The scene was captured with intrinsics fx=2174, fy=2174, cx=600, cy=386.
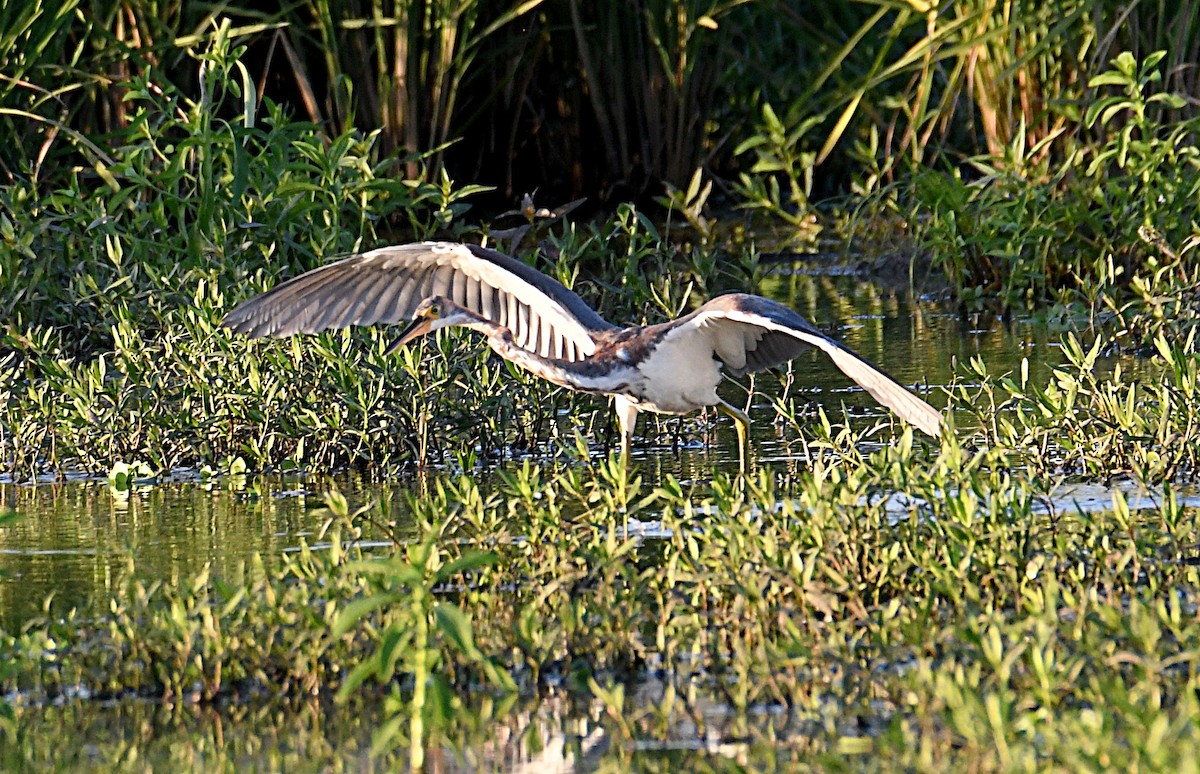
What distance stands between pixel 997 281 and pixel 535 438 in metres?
3.35

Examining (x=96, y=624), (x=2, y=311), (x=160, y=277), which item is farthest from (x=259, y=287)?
(x=96, y=624)

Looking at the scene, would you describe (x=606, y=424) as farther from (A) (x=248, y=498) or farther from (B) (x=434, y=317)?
(A) (x=248, y=498)

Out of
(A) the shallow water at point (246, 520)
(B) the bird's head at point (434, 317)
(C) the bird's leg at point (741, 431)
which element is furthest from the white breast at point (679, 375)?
(B) the bird's head at point (434, 317)

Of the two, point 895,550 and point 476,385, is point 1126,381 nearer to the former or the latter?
point 476,385

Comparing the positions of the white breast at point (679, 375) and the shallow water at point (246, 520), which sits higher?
the white breast at point (679, 375)

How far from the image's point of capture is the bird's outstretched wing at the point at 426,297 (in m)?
6.85

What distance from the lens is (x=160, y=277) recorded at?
793cm

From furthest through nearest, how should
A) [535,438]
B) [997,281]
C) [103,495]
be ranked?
[997,281], [535,438], [103,495]

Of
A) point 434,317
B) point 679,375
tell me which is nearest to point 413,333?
point 434,317

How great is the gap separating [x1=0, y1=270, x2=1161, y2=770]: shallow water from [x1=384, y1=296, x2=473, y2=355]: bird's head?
450mm

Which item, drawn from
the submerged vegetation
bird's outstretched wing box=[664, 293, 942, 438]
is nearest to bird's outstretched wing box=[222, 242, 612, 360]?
the submerged vegetation

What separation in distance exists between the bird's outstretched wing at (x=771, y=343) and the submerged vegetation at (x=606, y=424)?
16 centimetres

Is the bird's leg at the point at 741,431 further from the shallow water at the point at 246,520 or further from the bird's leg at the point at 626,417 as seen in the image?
the bird's leg at the point at 626,417

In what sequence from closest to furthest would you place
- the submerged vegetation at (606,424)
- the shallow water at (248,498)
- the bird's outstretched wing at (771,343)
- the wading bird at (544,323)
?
the submerged vegetation at (606,424) < the shallow water at (248,498) < the bird's outstretched wing at (771,343) < the wading bird at (544,323)
